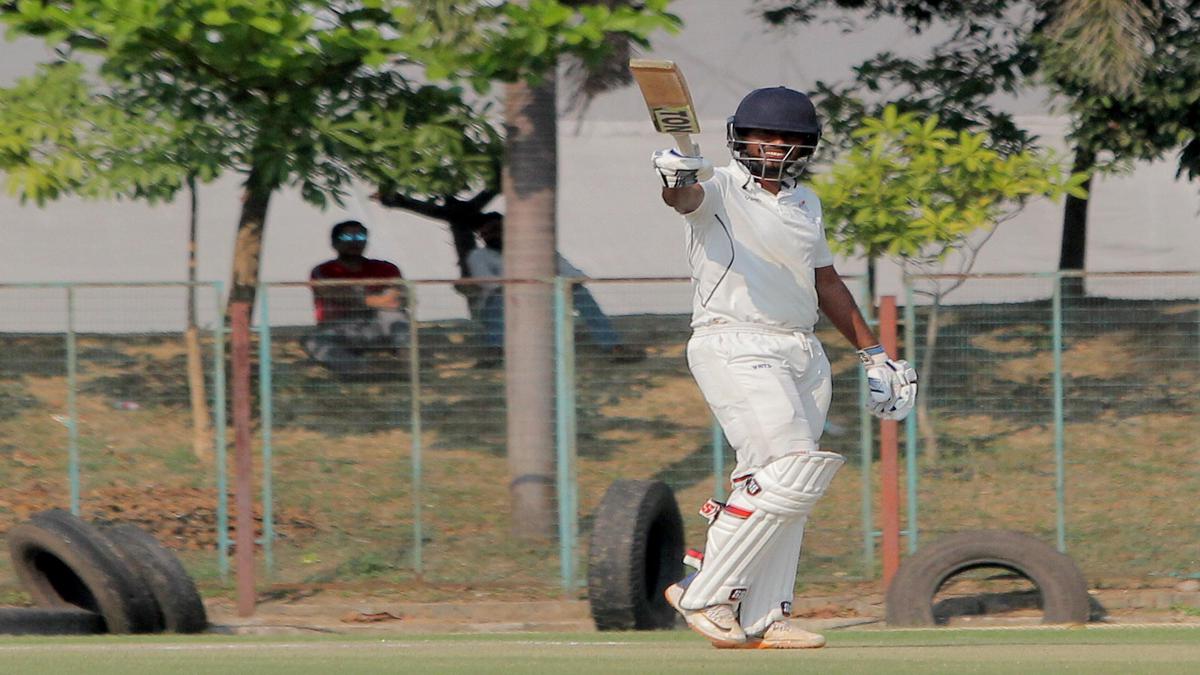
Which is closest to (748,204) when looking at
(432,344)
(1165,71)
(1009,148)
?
(432,344)

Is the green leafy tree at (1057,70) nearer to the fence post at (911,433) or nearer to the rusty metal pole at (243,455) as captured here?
the fence post at (911,433)

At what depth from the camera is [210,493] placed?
1055cm

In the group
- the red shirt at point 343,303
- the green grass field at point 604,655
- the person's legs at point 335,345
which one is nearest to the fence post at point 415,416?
the red shirt at point 343,303

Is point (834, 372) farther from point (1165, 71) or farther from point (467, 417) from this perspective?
point (1165, 71)

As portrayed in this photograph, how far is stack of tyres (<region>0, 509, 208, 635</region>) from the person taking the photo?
8.33m

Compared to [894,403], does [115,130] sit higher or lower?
higher

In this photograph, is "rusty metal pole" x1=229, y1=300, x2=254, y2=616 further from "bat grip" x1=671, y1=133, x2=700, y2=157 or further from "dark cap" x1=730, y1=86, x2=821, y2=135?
"bat grip" x1=671, y1=133, x2=700, y2=157

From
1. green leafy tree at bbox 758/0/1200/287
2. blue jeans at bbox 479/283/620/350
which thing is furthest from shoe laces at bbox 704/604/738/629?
green leafy tree at bbox 758/0/1200/287

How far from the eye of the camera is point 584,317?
10055mm

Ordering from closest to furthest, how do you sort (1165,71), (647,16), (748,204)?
(748,204) → (647,16) → (1165,71)

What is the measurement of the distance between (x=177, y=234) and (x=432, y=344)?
294 inches

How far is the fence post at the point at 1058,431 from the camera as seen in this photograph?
995cm

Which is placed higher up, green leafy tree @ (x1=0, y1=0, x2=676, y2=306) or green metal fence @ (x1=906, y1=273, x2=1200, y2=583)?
green leafy tree @ (x1=0, y1=0, x2=676, y2=306)

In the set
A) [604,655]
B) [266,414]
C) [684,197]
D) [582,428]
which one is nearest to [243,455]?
[266,414]
